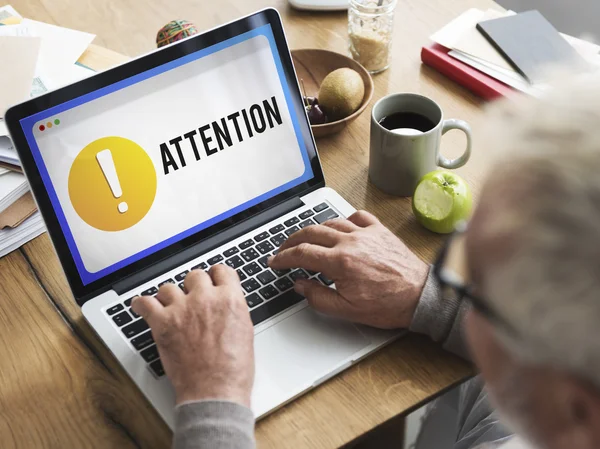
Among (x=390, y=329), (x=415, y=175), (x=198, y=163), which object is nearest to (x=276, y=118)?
(x=198, y=163)

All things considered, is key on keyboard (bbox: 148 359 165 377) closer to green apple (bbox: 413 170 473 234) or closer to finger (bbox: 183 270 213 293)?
finger (bbox: 183 270 213 293)

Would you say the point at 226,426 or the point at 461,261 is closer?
the point at 461,261

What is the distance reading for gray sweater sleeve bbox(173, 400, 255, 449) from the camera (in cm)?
70

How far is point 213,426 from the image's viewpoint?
2.34 ft

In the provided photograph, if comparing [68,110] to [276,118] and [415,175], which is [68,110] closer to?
[276,118]

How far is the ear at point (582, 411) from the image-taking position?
47cm

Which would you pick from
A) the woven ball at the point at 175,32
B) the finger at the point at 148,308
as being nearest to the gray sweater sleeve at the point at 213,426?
the finger at the point at 148,308

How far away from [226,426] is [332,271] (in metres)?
0.24

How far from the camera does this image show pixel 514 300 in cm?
49

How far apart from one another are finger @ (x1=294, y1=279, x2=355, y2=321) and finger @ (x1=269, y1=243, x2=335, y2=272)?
0.02m

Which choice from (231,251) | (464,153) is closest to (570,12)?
(464,153)

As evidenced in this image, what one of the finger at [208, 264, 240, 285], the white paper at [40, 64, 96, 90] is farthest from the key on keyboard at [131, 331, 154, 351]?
the white paper at [40, 64, 96, 90]

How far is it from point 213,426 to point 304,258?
0.25m

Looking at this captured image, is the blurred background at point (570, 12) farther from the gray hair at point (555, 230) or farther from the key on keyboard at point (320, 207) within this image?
the gray hair at point (555, 230)
